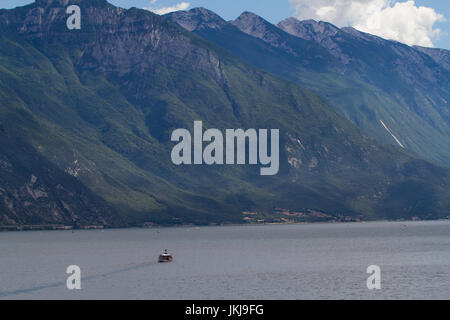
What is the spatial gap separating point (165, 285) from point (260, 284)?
23.3 metres

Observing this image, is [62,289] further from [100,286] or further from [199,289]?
[199,289]

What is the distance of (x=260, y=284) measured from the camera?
636ft

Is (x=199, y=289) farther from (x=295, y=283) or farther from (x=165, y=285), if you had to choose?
(x=295, y=283)

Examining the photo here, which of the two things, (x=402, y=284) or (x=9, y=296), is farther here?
(x=402, y=284)

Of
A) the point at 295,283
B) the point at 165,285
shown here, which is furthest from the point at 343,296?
the point at 165,285

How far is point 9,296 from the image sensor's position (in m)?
174
